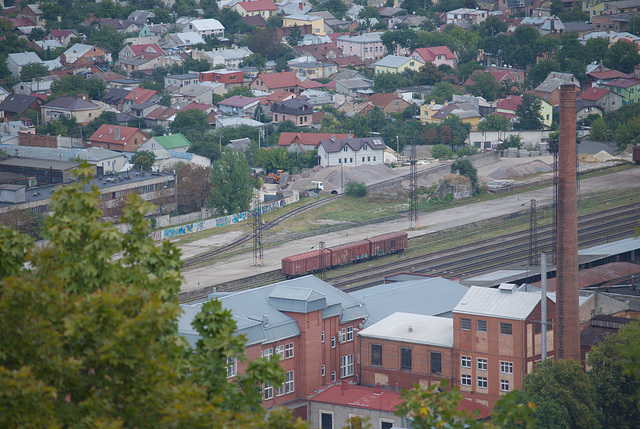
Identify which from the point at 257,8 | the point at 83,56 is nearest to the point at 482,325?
the point at 83,56

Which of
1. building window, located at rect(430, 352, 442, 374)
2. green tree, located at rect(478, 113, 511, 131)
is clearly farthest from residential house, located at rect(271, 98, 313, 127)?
building window, located at rect(430, 352, 442, 374)

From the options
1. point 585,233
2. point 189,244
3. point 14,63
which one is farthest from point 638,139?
point 14,63

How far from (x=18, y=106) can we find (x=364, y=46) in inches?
2500

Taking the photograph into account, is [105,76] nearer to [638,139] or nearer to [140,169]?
[140,169]

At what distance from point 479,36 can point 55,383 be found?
148 m

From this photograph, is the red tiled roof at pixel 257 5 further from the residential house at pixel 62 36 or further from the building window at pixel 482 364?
the building window at pixel 482 364

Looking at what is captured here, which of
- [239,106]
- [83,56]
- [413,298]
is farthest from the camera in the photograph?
[83,56]

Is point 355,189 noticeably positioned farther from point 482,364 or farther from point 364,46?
point 364,46

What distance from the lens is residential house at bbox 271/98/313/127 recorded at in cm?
11288

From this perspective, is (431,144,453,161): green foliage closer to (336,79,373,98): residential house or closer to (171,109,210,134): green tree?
(171,109,210,134): green tree

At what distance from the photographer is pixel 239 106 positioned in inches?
4656

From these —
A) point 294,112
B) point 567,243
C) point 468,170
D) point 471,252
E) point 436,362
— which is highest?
point 294,112

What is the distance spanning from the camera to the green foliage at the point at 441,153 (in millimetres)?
101125

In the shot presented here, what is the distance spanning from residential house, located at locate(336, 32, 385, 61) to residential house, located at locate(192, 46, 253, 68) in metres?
19.2
